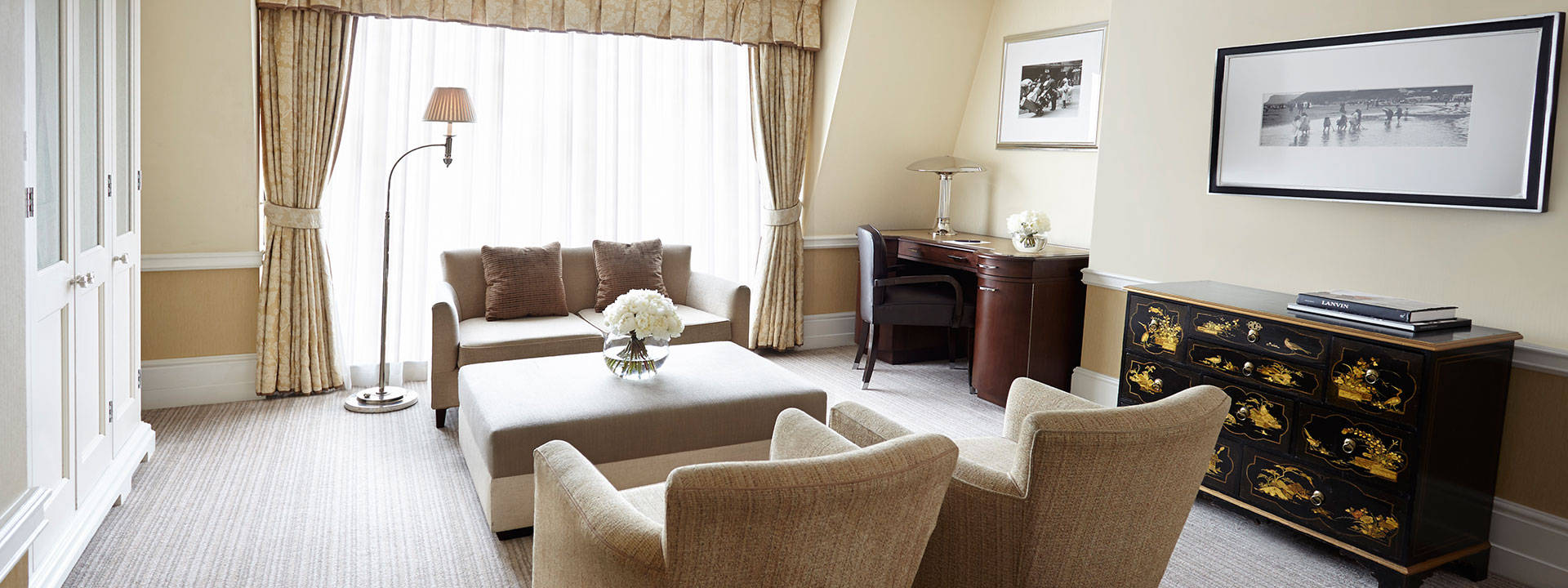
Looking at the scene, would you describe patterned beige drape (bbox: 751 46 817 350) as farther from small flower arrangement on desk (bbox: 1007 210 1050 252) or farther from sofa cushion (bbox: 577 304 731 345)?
small flower arrangement on desk (bbox: 1007 210 1050 252)

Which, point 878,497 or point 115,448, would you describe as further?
point 115,448

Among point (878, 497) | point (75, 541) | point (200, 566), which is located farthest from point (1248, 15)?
point (75, 541)

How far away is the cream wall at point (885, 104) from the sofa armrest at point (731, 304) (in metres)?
1.28

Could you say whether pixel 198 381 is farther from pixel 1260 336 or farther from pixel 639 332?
pixel 1260 336

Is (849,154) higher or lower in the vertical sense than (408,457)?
higher

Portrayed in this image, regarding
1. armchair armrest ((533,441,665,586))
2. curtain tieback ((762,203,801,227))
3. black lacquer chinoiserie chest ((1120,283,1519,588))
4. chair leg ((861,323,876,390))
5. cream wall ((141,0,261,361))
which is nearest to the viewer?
armchair armrest ((533,441,665,586))

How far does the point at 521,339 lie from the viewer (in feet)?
14.6

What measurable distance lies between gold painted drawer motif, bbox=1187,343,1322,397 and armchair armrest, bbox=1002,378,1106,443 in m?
0.88

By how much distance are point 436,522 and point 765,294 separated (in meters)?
3.15

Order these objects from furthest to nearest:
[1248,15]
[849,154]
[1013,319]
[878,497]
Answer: [849,154], [1013,319], [1248,15], [878,497]

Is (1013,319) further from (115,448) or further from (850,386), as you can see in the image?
(115,448)

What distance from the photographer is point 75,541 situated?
284 centimetres

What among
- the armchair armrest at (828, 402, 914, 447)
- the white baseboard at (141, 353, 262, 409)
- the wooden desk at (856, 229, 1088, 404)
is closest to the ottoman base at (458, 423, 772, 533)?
the armchair armrest at (828, 402, 914, 447)

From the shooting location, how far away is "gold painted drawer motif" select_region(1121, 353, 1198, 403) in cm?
360
